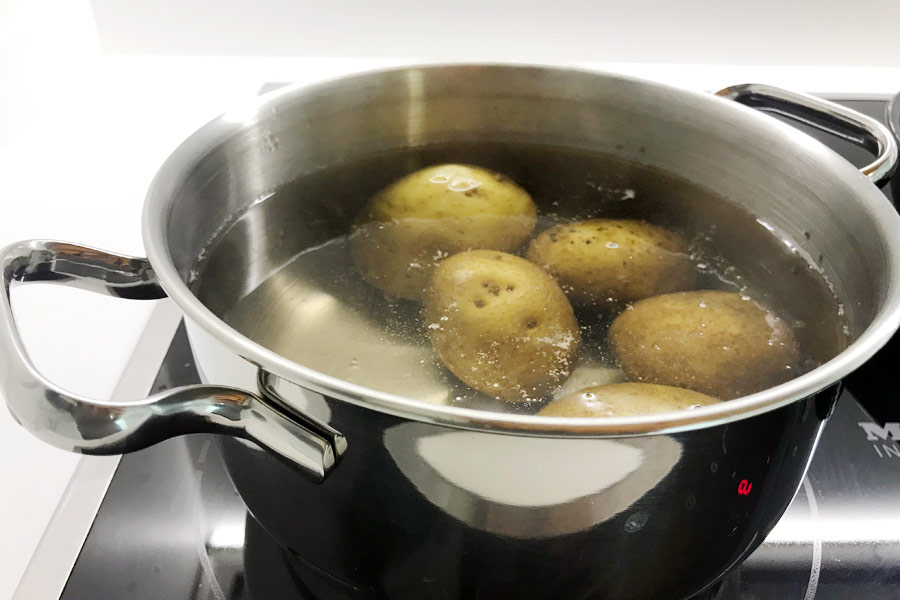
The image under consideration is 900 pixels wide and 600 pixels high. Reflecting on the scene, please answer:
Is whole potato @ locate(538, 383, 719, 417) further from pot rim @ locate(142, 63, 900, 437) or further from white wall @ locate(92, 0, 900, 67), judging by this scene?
white wall @ locate(92, 0, 900, 67)

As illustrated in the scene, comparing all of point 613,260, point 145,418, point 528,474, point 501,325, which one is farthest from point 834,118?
point 145,418

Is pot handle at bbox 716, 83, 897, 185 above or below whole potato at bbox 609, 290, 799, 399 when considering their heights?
above

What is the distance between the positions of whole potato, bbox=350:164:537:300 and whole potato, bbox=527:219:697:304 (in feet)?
0.13

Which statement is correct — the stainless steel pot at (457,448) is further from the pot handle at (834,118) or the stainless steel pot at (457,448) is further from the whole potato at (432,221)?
the whole potato at (432,221)

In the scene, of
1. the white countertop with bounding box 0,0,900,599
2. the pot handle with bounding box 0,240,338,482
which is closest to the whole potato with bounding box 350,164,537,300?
the white countertop with bounding box 0,0,900,599

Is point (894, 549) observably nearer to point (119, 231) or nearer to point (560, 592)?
point (560, 592)

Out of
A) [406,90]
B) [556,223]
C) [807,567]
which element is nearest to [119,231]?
[406,90]

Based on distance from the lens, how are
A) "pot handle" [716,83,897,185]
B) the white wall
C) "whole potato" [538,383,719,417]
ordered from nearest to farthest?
"whole potato" [538,383,719,417]
"pot handle" [716,83,897,185]
the white wall

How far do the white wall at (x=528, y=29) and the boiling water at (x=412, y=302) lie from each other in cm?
38

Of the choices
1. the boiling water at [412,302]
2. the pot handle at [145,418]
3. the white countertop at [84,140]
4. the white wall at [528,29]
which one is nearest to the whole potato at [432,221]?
the boiling water at [412,302]

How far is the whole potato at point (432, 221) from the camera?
25.6 inches

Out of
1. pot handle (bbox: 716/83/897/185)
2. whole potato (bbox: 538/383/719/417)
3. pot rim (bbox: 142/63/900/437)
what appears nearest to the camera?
pot rim (bbox: 142/63/900/437)

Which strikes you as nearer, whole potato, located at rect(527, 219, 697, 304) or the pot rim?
the pot rim

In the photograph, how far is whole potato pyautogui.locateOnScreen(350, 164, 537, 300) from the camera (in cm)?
65
